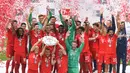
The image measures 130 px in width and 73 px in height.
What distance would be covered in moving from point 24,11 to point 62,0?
393 centimetres

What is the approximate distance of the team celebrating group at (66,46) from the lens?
10336 mm

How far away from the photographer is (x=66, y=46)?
10.5 m

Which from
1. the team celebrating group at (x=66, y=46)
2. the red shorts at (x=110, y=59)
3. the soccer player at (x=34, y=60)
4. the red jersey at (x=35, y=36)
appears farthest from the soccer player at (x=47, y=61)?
the red shorts at (x=110, y=59)

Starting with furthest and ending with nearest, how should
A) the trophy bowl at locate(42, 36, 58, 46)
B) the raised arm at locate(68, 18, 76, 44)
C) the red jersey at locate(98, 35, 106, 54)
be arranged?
the red jersey at locate(98, 35, 106, 54), the raised arm at locate(68, 18, 76, 44), the trophy bowl at locate(42, 36, 58, 46)

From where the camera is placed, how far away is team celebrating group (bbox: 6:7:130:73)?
1034 cm

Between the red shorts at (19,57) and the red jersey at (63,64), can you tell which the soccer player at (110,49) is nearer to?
the red jersey at (63,64)

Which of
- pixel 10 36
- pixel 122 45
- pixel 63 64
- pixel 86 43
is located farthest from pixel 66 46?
pixel 122 45

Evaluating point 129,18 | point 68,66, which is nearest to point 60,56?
point 68,66

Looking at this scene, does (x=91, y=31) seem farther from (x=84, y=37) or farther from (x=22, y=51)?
(x=22, y=51)

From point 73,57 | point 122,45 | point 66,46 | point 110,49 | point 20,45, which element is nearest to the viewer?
point 73,57

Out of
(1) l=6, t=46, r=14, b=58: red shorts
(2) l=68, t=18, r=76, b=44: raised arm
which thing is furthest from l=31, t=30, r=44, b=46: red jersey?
(2) l=68, t=18, r=76, b=44: raised arm

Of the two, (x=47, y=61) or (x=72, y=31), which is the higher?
(x=72, y=31)

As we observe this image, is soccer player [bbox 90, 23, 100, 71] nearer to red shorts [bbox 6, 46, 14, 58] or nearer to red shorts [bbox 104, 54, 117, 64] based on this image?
red shorts [bbox 104, 54, 117, 64]

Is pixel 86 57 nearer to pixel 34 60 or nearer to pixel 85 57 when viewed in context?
pixel 85 57
